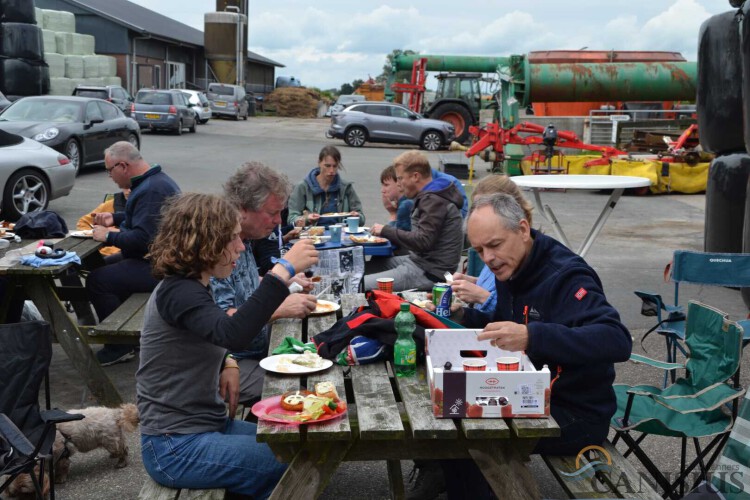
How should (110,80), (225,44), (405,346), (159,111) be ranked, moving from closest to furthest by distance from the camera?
1. (405,346)
2. (159,111)
3. (110,80)
4. (225,44)

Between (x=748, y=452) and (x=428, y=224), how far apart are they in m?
3.78

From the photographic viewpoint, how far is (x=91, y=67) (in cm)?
3481

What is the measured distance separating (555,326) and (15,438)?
82.7 inches

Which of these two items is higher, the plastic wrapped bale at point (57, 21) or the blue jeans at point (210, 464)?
the plastic wrapped bale at point (57, 21)

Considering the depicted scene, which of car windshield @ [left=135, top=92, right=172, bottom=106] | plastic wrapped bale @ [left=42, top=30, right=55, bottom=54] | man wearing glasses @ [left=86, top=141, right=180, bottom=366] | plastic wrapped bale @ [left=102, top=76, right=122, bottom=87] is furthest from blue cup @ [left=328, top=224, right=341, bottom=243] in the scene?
plastic wrapped bale @ [left=102, top=76, right=122, bottom=87]

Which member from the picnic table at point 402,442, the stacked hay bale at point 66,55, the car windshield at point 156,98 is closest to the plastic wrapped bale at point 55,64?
the stacked hay bale at point 66,55

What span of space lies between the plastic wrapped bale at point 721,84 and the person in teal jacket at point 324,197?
13.0 feet

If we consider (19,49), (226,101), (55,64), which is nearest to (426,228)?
(19,49)

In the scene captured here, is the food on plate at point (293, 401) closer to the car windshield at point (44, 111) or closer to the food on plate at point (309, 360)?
the food on plate at point (309, 360)

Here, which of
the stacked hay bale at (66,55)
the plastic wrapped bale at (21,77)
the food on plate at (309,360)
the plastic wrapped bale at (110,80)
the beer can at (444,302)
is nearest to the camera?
the food on plate at (309,360)

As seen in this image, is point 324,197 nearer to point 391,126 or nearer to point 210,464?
point 210,464

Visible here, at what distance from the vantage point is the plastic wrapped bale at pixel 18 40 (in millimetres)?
23047

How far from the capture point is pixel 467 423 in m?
2.80

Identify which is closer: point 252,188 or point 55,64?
point 252,188
